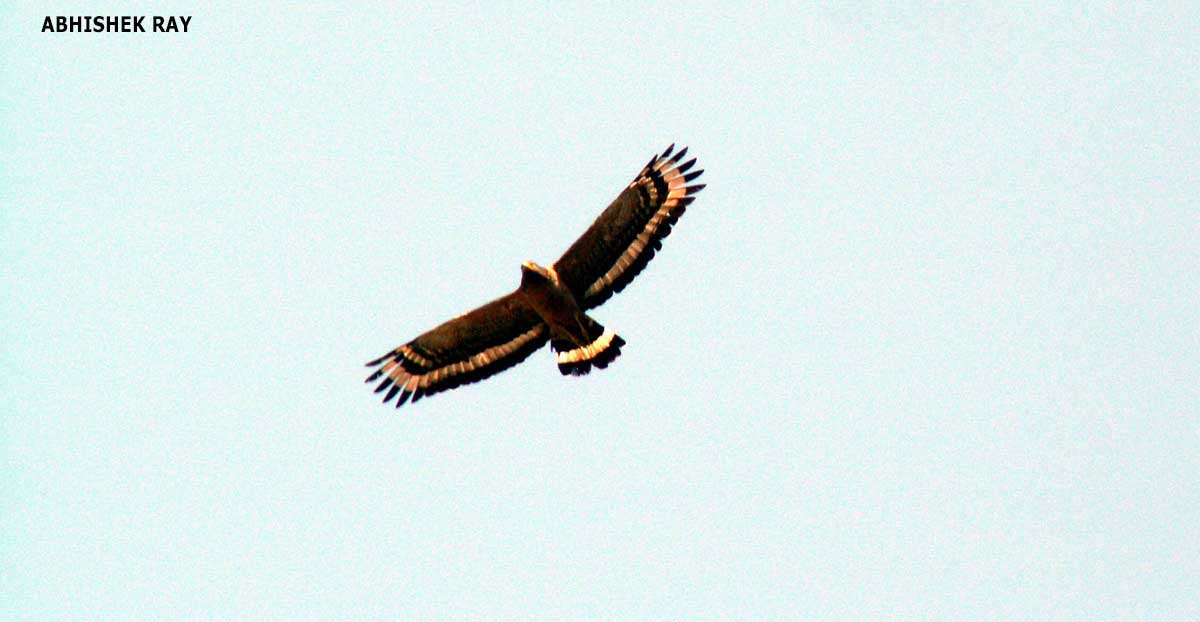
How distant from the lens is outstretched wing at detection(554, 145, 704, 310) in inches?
717

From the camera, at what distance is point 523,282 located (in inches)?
699

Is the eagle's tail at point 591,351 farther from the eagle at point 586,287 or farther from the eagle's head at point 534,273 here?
the eagle's head at point 534,273

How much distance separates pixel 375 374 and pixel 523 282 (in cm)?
241

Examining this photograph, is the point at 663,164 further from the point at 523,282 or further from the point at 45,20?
the point at 45,20

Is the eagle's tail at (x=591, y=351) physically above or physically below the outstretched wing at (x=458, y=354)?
below

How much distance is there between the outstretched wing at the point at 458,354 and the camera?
18.7 m

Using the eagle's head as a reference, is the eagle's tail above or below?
below

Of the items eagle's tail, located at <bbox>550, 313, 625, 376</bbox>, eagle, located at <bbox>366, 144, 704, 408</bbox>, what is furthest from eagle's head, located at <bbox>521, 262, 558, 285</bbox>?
eagle's tail, located at <bbox>550, 313, 625, 376</bbox>

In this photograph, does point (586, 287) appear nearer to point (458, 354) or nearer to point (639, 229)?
point (639, 229)

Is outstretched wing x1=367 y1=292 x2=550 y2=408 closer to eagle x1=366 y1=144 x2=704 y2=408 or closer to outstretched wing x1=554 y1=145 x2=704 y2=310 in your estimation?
eagle x1=366 y1=144 x2=704 y2=408

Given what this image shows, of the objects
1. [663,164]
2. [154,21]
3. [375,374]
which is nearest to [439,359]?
[375,374]

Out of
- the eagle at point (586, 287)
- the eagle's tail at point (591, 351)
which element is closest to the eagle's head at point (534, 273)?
the eagle at point (586, 287)

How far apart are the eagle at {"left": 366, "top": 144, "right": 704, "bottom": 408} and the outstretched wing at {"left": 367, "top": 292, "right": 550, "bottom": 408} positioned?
11mm

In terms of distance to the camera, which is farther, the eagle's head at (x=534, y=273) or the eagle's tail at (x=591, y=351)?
the eagle's tail at (x=591, y=351)
